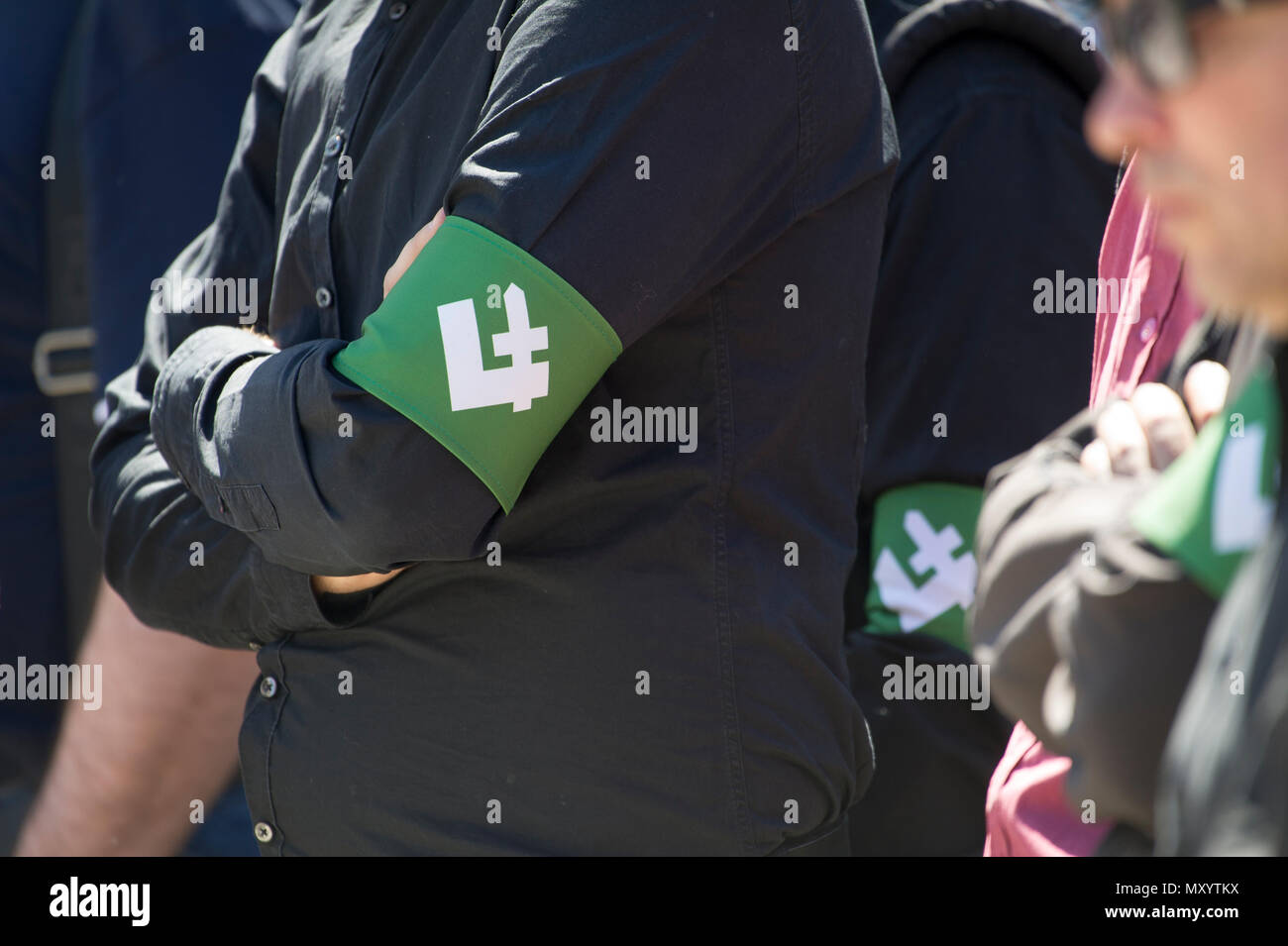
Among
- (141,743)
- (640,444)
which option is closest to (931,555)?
(640,444)

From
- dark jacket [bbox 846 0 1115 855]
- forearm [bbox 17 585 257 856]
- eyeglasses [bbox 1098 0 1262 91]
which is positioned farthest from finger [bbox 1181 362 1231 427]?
forearm [bbox 17 585 257 856]

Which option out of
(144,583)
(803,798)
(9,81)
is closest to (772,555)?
(803,798)

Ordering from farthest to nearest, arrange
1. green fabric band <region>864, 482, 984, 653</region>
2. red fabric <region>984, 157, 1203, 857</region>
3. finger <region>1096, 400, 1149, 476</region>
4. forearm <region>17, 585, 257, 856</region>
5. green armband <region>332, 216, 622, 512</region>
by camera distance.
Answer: forearm <region>17, 585, 257, 856</region> → green fabric band <region>864, 482, 984, 653</region> → green armband <region>332, 216, 622, 512</region> → red fabric <region>984, 157, 1203, 857</region> → finger <region>1096, 400, 1149, 476</region>

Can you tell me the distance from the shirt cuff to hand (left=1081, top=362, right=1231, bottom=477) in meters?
0.99

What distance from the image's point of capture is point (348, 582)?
1.72 meters

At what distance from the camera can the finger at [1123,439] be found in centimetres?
107

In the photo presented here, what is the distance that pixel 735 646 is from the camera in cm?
160

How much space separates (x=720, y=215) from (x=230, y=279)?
2.73 feet

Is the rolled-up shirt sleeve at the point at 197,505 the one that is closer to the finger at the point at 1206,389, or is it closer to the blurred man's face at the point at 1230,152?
the finger at the point at 1206,389

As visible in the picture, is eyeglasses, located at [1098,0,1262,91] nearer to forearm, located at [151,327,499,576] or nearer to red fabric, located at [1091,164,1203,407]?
red fabric, located at [1091,164,1203,407]

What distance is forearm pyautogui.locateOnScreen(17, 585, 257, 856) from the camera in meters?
2.60

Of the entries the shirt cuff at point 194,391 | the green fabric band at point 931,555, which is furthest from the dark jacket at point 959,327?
the shirt cuff at point 194,391

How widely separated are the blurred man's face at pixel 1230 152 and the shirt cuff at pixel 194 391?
114 centimetres

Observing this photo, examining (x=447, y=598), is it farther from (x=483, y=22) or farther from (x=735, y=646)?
(x=483, y=22)
